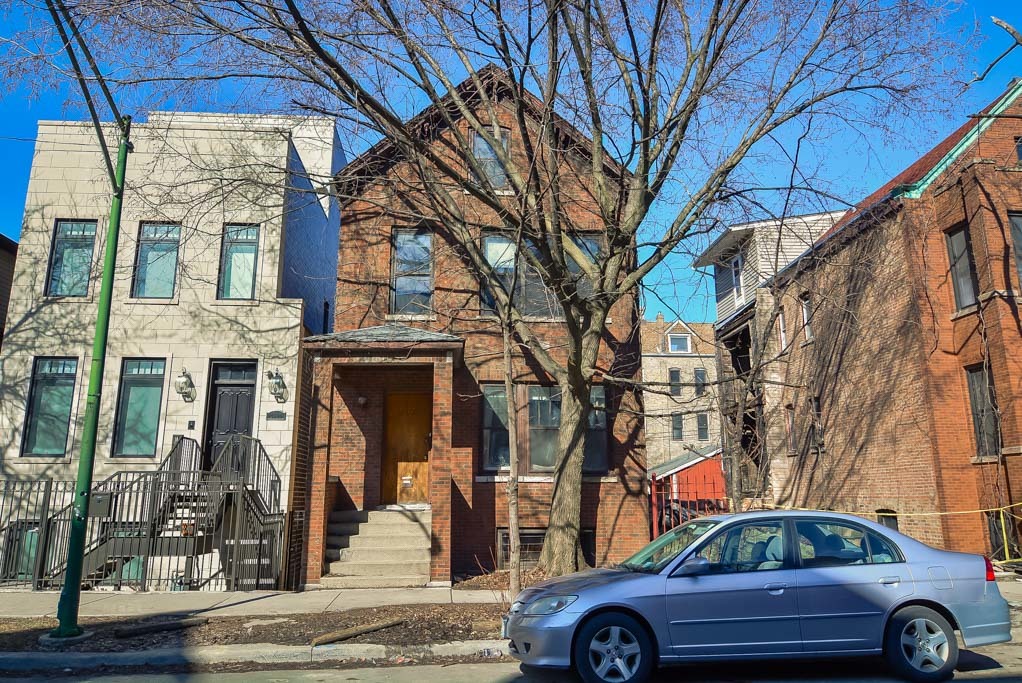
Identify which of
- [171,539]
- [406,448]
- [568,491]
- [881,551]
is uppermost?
[406,448]

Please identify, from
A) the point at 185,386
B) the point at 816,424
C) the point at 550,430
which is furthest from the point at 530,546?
the point at 816,424

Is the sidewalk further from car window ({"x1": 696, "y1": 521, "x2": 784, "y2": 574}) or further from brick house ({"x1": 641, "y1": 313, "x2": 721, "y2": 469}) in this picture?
brick house ({"x1": 641, "y1": 313, "x2": 721, "y2": 469})

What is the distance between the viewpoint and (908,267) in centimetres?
1526

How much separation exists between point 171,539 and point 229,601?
1757 mm

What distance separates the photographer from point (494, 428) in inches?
563

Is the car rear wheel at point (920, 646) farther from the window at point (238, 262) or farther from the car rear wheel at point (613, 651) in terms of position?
the window at point (238, 262)

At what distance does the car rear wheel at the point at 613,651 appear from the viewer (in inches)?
238

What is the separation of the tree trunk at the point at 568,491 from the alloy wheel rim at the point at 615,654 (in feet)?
15.5

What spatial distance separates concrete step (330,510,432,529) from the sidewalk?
1840mm

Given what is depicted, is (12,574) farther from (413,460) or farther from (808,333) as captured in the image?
(808,333)

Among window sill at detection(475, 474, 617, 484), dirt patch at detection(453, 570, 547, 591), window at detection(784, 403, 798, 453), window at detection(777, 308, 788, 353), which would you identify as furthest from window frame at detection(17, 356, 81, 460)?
window at detection(777, 308, 788, 353)

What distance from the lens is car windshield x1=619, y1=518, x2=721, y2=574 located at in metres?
6.66

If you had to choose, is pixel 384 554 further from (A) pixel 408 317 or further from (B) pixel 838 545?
(B) pixel 838 545

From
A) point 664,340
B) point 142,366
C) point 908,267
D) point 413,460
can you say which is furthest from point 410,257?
point 664,340
